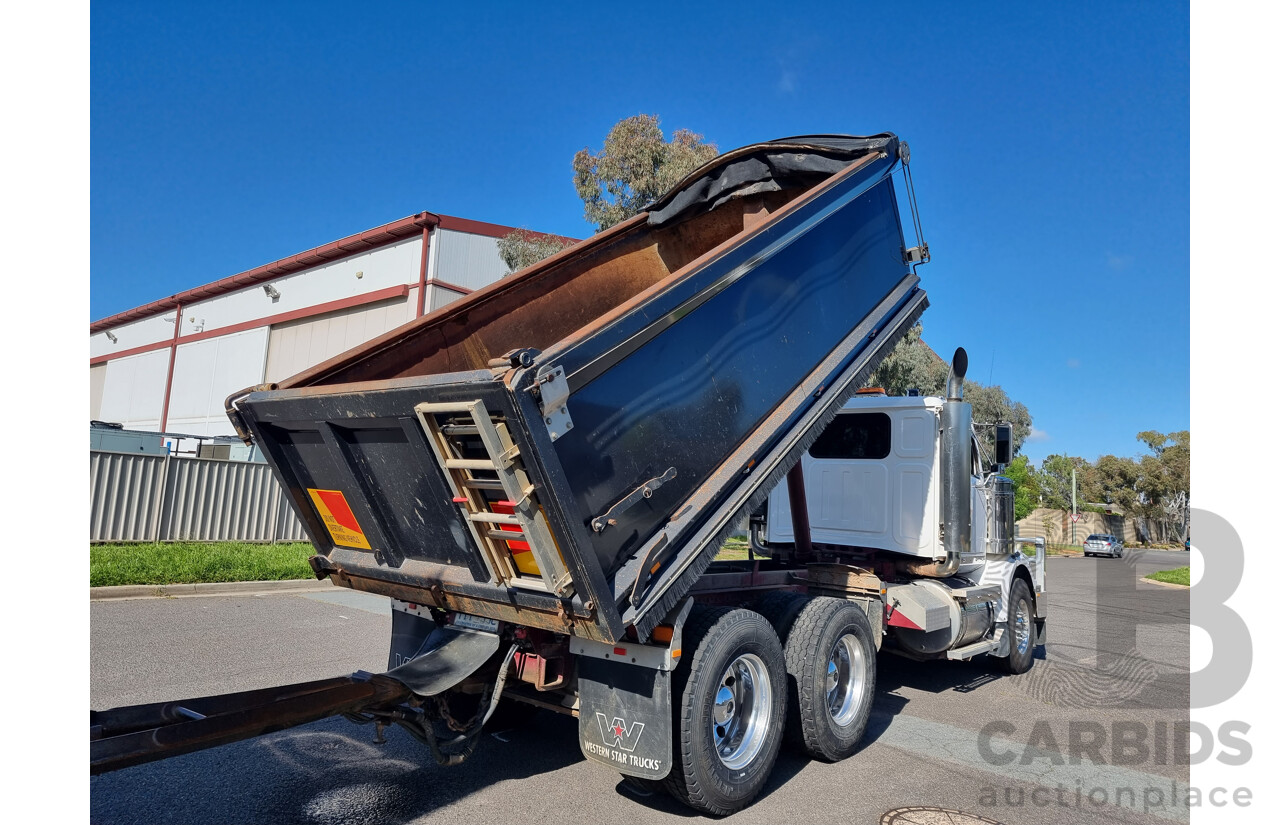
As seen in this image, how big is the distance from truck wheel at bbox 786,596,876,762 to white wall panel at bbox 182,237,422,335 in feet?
57.8

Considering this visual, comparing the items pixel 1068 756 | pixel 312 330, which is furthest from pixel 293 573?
pixel 312 330

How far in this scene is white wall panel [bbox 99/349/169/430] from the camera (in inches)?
1222

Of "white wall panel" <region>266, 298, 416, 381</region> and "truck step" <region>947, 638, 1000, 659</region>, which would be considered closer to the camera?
"truck step" <region>947, 638, 1000, 659</region>

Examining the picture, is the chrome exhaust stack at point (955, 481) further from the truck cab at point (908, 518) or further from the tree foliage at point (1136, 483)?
the tree foliage at point (1136, 483)

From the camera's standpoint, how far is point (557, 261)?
597 cm

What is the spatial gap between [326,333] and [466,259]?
17.3ft

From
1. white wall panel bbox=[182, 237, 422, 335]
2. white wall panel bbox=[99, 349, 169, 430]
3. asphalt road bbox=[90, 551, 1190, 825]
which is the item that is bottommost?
asphalt road bbox=[90, 551, 1190, 825]

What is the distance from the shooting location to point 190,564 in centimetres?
1212

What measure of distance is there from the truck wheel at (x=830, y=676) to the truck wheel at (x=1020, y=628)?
10.3 feet

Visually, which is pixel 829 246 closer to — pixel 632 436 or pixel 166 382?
pixel 632 436

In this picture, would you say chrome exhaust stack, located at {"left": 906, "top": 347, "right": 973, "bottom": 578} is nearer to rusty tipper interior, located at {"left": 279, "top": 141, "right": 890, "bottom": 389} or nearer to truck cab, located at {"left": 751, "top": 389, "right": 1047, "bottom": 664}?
truck cab, located at {"left": 751, "top": 389, "right": 1047, "bottom": 664}

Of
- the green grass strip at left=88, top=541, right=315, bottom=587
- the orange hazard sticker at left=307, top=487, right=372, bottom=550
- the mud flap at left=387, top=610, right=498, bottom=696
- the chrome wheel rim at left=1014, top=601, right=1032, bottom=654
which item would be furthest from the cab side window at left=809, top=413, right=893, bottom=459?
the green grass strip at left=88, top=541, right=315, bottom=587

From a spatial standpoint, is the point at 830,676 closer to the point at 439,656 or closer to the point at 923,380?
the point at 439,656

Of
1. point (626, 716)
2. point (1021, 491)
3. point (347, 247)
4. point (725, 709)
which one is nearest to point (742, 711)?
point (725, 709)
